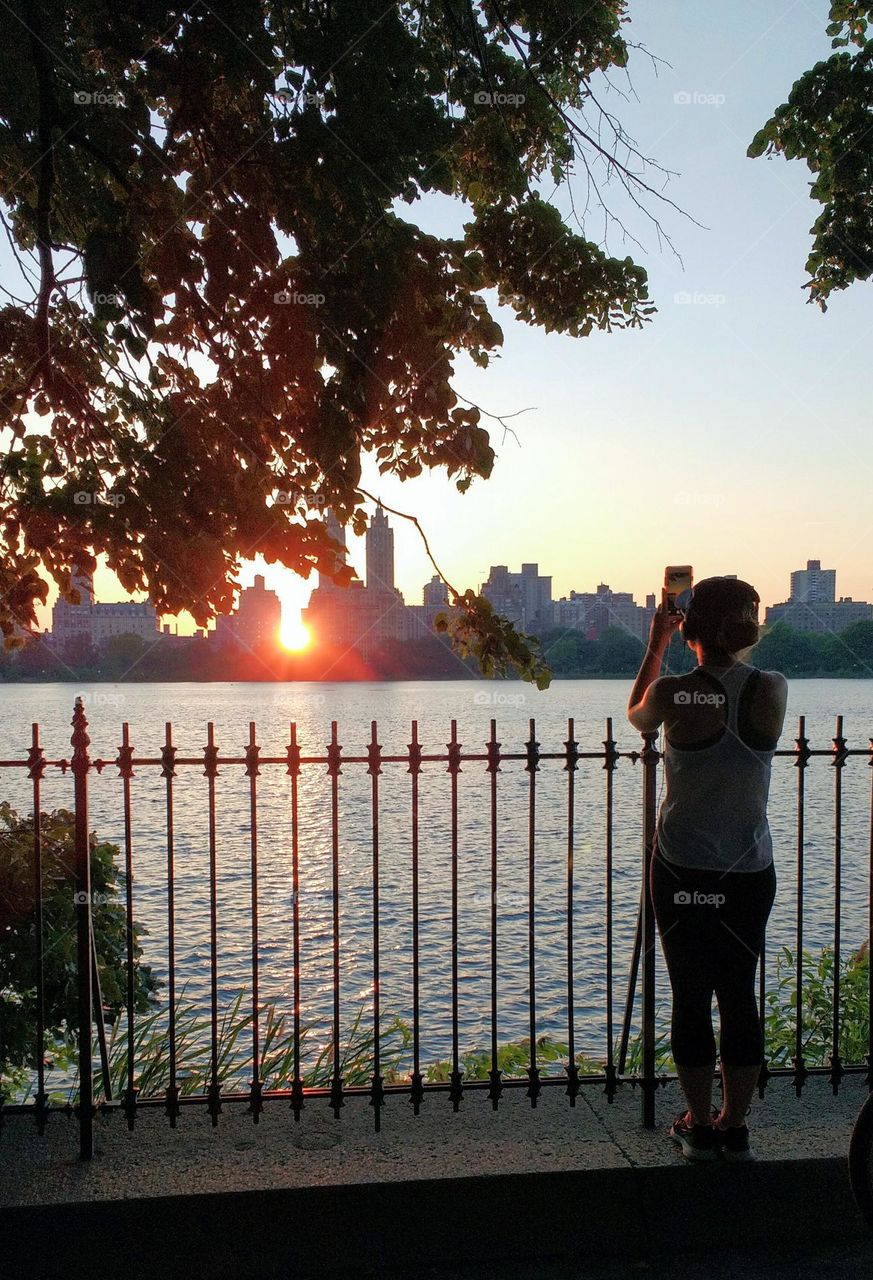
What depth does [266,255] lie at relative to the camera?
5246 mm

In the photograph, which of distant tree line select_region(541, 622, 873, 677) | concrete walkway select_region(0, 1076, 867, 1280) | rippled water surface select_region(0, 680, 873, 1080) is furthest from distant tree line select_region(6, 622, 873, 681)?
concrete walkway select_region(0, 1076, 867, 1280)

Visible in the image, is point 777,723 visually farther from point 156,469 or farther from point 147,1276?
point 156,469

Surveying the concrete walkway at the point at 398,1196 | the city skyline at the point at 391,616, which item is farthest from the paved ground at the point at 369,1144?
the city skyline at the point at 391,616

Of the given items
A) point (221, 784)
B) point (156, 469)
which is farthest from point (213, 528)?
point (221, 784)

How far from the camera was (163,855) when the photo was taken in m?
24.0

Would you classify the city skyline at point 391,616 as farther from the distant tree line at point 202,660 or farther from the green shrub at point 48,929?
the green shrub at point 48,929

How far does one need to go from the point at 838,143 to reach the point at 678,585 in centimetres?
485

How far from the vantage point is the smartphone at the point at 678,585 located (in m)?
4.02

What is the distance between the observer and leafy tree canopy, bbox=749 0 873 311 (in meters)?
7.13

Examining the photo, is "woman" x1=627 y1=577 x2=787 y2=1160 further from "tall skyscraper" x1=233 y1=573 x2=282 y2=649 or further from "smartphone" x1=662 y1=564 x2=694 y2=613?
"tall skyscraper" x1=233 y1=573 x2=282 y2=649

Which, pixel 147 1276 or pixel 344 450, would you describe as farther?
pixel 344 450

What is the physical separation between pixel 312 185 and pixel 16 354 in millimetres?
2409

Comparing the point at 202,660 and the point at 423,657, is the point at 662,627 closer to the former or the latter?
the point at 423,657

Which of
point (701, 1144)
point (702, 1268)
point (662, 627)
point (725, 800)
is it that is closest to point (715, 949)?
point (725, 800)
